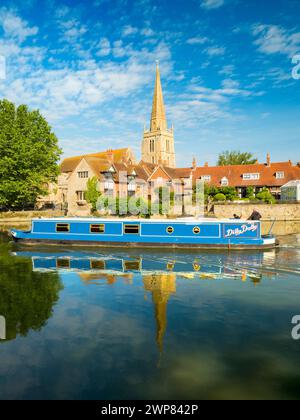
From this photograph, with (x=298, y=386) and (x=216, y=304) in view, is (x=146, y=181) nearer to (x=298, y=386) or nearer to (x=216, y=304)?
(x=216, y=304)

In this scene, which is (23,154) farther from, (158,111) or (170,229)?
(158,111)

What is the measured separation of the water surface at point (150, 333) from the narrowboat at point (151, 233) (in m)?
5.02

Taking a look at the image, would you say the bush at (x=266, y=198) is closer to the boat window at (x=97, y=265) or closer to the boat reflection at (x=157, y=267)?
the boat reflection at (x=157, y=267)

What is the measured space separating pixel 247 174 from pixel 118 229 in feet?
138

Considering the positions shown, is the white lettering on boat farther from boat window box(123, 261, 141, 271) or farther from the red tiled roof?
the red tiled roof

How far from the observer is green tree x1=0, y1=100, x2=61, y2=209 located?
43.8 metres

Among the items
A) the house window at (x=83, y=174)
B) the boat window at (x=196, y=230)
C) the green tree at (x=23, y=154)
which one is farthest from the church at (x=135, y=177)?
the boat window at (x=196, y=230)

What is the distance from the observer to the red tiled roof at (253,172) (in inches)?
2266

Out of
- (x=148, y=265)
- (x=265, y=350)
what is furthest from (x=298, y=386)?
(x=148, y=265)

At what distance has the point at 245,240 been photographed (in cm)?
2289

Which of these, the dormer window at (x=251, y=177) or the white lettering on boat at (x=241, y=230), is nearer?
the white lettering on boat at (x=241, y=230)

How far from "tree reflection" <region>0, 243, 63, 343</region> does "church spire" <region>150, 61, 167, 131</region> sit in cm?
9368

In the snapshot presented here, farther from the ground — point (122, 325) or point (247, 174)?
point (247, 174)

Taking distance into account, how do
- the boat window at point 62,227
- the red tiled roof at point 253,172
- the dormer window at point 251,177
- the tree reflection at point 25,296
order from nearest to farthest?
the tree reflection at point 25,296, the boat window at point 62,227, the red tiled roof at point 253,172, the dormer window at point 251,177
